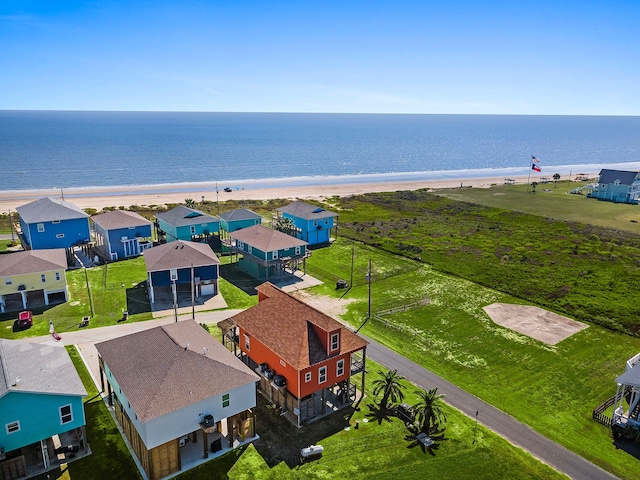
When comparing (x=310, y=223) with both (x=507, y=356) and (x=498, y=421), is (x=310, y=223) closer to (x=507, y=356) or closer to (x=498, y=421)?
(x=507, y=356)

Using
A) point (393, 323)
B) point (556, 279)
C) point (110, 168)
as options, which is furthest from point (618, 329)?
point (110, 168)

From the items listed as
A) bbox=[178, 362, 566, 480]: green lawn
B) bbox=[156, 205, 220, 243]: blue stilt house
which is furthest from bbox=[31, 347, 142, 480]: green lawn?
bbox=[156, 205, 220, 243]: blue stilt house

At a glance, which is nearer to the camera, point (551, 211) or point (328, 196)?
point (551, 211)

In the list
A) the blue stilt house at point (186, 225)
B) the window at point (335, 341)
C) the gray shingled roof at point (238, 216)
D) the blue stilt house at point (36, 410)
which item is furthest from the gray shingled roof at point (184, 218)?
the window at point (335, 341)

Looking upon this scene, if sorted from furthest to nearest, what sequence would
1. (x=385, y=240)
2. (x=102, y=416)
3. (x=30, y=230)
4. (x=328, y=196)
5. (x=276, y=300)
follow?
(x=328, y=196), (x=385, y=240), (x=30, y=230), (x=276, y=300), (x=102, y=416)

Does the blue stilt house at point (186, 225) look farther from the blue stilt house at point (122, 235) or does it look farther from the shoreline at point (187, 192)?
the shoreline at point (187, 192)

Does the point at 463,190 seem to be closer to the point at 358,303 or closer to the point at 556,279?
the point at 556,279
